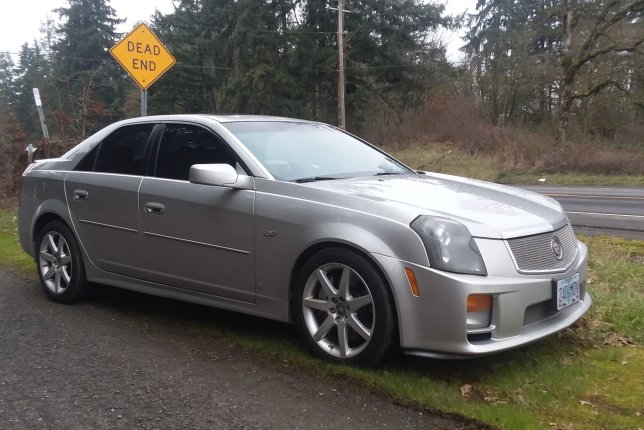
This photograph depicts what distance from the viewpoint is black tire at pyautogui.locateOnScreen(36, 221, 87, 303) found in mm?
5281

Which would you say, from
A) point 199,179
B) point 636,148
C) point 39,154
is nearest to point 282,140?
point 199,179

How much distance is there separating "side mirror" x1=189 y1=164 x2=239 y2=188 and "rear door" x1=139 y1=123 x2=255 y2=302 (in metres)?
0.15

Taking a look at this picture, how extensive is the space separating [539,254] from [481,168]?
77.9 feet

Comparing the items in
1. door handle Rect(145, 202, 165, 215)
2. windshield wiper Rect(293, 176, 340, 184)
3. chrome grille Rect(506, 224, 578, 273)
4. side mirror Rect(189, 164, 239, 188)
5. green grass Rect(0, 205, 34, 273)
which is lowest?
green grass Rect(0, 205, 34, 273)

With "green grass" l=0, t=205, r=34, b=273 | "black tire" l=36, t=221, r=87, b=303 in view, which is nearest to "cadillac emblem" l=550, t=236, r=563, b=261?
"black tire" l=36, t=221, r=87, b=303

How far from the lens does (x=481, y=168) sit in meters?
26.4

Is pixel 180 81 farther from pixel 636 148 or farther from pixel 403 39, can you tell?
pixel 636 148

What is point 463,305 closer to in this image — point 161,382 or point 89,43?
point 161,382

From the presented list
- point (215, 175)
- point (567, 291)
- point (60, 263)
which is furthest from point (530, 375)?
point (60, 263)

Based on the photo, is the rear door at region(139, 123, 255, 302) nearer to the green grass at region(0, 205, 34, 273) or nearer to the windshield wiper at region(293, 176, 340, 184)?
the windshield wiper at region(293, 176, 340, 184)

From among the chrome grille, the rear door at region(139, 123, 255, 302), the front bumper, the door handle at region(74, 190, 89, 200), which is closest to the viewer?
the front bumper

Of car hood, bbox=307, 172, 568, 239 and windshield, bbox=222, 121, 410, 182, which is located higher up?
windshield, bbox=222, 121, 410, 182

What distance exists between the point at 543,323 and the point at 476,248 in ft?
2.18

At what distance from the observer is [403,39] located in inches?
1431
